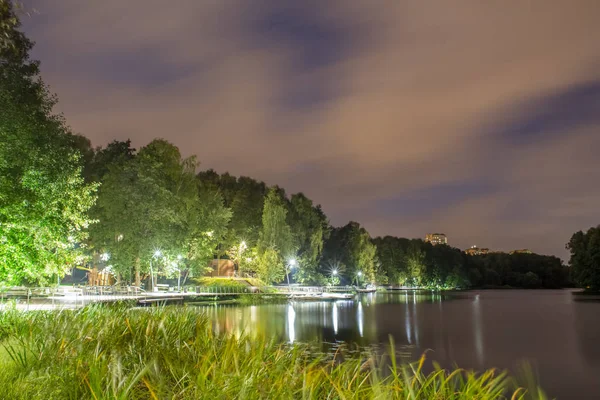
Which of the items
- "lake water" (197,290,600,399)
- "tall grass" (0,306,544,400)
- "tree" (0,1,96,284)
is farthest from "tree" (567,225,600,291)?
"tall grass" (0,306,544,400)

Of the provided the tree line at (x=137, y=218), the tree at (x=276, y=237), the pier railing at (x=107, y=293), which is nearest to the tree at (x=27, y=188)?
the tree line at (x=137, y=218)

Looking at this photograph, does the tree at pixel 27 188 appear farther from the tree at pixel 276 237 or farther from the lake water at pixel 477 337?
the tree at pixel 276 237

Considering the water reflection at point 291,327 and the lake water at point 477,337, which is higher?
the water reflection at point 291,327

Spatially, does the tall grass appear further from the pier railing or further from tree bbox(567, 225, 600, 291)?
tree bbox(567, 225, 600, 291)

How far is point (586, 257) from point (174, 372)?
322 ft

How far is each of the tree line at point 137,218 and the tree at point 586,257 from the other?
381 mm

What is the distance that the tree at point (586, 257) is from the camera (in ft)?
282

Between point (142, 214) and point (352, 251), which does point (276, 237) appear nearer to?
point (142, 214)

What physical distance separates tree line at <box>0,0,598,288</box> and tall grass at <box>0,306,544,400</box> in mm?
6712

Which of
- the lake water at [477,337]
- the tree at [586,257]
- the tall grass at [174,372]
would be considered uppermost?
the tree at [586,257]

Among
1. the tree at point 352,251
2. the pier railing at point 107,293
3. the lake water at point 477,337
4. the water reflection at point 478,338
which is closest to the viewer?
the lake water at point 477,337

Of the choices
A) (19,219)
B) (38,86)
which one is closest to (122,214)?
(38,86)

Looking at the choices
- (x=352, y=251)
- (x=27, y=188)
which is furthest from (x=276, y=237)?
(x=27, y=188)

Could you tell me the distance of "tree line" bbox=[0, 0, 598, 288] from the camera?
1641cm
